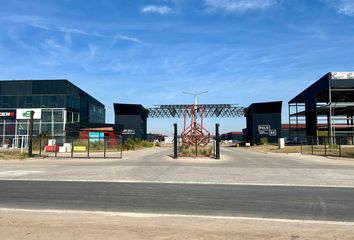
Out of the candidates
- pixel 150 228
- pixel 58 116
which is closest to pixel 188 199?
pixel 150 228

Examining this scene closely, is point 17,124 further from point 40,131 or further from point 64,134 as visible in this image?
point 64,134

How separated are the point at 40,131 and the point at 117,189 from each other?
56.9m

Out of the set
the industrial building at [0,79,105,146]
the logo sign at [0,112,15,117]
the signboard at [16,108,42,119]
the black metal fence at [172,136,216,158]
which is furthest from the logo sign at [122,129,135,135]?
the black metal fence at [172,136,216,158]

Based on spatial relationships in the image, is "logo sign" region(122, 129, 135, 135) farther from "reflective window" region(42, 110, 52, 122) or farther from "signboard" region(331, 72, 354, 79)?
"signboard" region(331, 72, 354, 79)

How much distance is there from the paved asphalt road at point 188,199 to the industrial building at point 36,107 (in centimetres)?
5311

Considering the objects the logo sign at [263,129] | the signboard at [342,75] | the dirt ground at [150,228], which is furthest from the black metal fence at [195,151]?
the logo sign at [263,129]

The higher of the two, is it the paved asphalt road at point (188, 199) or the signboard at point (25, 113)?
the signboard at point (25, 113)

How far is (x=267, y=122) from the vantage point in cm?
9375

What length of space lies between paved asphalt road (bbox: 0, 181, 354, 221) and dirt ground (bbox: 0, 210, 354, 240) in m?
0.96

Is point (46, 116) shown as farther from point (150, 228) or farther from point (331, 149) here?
point (150, 228)

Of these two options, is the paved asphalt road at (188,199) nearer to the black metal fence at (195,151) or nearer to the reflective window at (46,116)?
the black metal fence at (195,151)

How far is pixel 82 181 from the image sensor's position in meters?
17.2

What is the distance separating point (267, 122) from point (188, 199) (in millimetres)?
84159

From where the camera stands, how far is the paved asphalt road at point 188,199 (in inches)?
405
